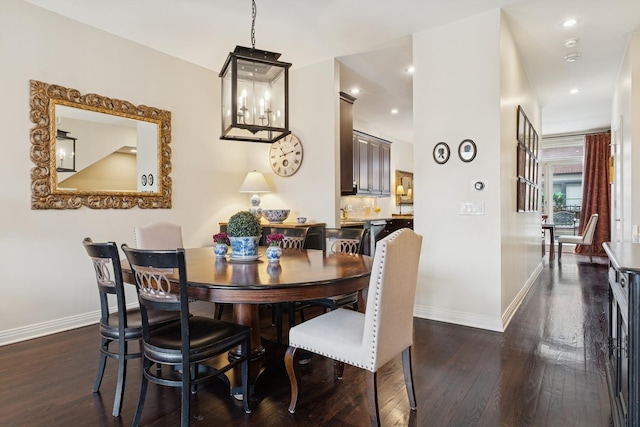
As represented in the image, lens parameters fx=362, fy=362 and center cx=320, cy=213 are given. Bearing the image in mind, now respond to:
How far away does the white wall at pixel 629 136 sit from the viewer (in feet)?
11.9

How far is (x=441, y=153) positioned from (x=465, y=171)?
295 mm

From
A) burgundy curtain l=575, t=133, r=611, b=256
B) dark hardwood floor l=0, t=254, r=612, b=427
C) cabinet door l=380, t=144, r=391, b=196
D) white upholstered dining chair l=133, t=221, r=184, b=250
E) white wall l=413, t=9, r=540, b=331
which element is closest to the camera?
dark hardwood floor l=0, t=254, r=612, b=427

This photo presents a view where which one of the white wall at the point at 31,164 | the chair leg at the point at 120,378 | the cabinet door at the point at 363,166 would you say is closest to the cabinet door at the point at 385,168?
the cabinet door at the point at 363,166

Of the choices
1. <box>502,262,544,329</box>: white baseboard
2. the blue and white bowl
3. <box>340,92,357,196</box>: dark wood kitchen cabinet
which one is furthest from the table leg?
<box>340,92,357,196</box>: dark wood kitchen cabinet

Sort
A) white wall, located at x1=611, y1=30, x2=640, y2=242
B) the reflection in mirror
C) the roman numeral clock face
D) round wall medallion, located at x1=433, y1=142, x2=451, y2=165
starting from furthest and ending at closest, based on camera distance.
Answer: the reflection in mirror → the roman numeral clock face → white wall, located at x1=611, y1=30, x2=640, y2=242 → round wall medallion, located at x1=433, y1=142, x2=451, y2=165

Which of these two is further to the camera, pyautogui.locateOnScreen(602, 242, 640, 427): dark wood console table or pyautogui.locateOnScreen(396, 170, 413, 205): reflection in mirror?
pyautogui.locateOnScreen(396, 170, 413, 205): reflection in mirror

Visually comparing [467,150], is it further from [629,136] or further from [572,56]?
[572,56]

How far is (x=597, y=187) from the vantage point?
774cm

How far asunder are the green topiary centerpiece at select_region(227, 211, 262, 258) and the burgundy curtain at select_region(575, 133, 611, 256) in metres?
8.05

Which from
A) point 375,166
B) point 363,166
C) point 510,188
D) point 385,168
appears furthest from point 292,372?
point 385,168

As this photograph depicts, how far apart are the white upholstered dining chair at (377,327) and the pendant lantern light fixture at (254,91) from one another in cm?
126

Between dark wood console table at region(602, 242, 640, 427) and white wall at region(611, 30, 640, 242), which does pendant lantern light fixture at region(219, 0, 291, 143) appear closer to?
dark wood console table at region(602, 242, 640, 427)

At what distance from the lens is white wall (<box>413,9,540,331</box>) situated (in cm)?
323

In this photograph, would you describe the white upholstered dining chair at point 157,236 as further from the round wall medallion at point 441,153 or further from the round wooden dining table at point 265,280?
the round wall medallion at point 441,153
